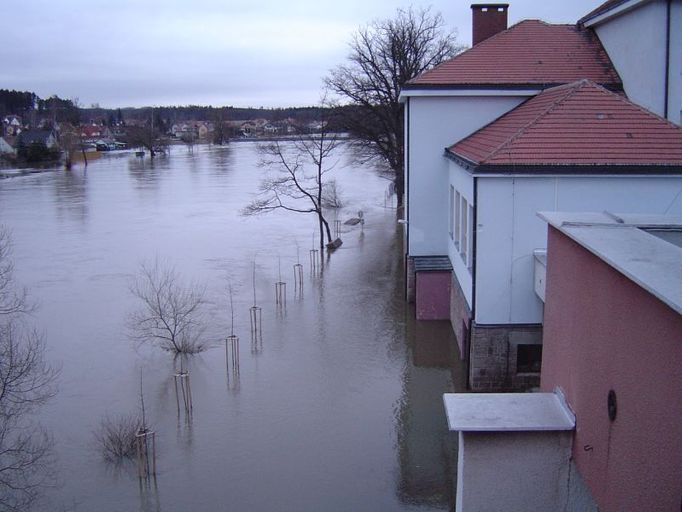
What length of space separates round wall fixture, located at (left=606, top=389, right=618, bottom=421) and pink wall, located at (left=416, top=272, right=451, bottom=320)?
1075 cm

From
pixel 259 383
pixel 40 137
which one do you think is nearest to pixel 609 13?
pixel 259 383

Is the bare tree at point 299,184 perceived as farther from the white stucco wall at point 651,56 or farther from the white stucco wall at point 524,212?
the white stucco wall at point 524,212

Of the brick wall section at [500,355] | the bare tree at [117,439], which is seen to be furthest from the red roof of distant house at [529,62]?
the bare tree at [117,439]

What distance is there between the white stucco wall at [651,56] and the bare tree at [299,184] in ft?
45.4

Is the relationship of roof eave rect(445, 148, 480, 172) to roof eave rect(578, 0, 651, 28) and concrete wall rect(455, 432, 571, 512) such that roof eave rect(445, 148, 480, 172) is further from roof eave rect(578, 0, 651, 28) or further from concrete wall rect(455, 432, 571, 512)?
concrete wall rect(455, 432, 571, 512)

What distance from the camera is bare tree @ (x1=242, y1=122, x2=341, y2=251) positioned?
1145 inches

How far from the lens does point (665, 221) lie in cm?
760

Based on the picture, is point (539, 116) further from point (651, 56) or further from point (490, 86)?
point (651, 56)

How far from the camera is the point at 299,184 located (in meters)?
48.2

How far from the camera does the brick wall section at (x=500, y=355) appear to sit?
1212cm

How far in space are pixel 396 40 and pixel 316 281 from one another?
1580cm

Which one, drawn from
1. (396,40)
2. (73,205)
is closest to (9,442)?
(396,40)

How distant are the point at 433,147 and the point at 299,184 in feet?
104

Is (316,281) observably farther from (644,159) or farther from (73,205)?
(73,205)
